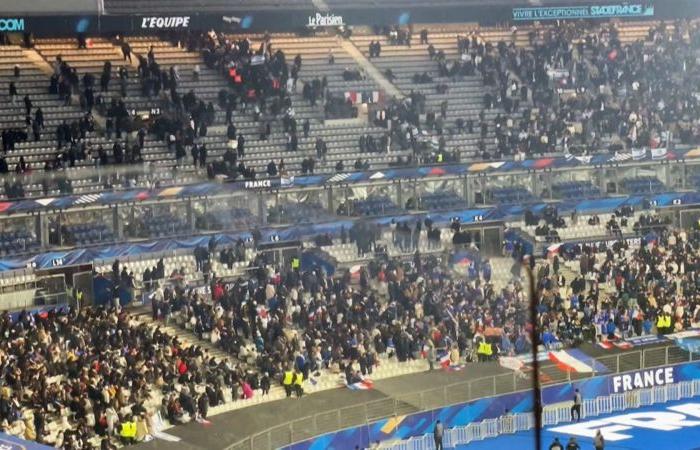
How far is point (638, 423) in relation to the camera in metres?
42.8

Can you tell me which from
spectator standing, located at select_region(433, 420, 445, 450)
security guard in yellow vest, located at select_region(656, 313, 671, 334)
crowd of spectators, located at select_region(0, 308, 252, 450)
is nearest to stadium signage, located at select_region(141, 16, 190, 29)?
crowd of spectators, located at select_region(0, 308, 252, 450)

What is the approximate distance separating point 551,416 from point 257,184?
14.5m

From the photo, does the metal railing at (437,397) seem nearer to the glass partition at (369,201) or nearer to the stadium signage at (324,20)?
the glass partition at (369,201)

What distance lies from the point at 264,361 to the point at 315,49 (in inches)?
863

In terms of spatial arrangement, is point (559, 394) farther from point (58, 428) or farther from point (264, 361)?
point (58, 428)

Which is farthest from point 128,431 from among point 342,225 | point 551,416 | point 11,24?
point 11,24

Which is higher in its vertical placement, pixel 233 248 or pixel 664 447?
pixel 233 248

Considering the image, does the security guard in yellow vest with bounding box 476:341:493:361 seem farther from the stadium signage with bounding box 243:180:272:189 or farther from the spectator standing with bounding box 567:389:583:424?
the stadium signage with bounding box 243:180:272:189

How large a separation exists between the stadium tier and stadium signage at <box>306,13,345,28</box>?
97 mm

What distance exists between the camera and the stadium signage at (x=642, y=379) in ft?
143

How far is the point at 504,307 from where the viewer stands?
47.1 metres

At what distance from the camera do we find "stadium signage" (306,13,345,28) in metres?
57.8

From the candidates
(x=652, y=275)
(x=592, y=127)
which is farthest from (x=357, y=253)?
(x=592, y=127)

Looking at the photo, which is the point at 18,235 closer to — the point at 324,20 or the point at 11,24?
the point at 11,24
